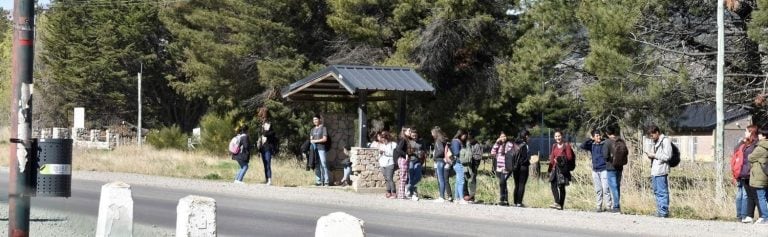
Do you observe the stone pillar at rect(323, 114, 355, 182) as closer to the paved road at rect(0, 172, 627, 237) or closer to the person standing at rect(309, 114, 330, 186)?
the person standing at rect(309, 114, 330, 186)

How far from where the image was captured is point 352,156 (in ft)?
77.0

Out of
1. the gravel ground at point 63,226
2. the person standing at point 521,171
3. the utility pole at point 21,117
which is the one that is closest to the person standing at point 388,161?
the person standing at point 521,171

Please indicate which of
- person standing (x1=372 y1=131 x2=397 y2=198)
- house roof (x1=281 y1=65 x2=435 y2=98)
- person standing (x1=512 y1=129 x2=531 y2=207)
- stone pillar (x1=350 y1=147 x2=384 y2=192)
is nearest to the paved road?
person standing (x1=372 y1=131 x2=397 y2=198)

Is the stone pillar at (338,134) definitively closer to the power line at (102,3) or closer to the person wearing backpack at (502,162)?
the person wearing backpack at (502,162)

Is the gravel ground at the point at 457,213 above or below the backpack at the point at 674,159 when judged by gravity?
below

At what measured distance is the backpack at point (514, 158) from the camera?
19.4 m

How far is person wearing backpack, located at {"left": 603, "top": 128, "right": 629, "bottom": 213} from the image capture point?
59.6ft

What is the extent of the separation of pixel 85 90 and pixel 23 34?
2251 inches

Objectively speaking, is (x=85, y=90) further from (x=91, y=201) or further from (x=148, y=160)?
(x=91, y=201)

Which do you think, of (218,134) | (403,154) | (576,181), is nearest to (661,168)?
(576,181)

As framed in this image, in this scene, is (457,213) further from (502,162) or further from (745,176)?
(745,176)

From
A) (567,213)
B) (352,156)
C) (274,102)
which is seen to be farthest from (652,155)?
(274,102)

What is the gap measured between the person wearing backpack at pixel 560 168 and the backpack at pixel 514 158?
0.63 meters

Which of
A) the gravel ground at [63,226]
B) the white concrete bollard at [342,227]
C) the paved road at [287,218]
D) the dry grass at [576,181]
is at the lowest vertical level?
the paved road at [287,218]
